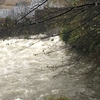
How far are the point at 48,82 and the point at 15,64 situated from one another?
2862mm

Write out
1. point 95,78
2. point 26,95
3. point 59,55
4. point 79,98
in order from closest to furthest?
point 79,98
point 26,95
point 95,78
point 59,55

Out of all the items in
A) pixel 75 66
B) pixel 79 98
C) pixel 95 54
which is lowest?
pixel 79 98

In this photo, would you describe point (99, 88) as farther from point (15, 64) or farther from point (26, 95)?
point (15, 64)

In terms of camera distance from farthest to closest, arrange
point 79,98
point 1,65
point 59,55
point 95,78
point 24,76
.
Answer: point 59,55, point 1,65, point 24,76, point 95,78, point 79,98

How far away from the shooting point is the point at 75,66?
357 inches

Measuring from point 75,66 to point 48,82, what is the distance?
1724 mm

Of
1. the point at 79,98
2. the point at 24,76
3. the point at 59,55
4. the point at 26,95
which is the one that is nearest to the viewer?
the point at 79,98

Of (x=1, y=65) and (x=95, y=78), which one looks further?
(x=1, y=65)

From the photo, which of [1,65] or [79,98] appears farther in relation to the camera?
[1,65]

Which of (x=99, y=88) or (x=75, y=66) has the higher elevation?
(x=75, y=66)

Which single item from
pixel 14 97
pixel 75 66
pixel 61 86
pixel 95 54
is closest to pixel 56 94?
pixel 61 86

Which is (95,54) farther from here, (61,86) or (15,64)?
(15,64)

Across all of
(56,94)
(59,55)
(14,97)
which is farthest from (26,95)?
(59,55)

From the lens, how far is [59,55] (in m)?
10.9
